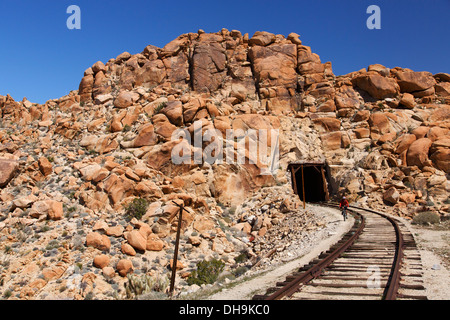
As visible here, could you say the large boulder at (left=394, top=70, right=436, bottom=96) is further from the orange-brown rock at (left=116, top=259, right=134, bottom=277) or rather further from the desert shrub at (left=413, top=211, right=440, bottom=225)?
the orange-brown rock at (left=116, top=259, right=134, bottom=277)

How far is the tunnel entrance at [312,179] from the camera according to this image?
3006cm

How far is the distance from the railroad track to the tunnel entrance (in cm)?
1715

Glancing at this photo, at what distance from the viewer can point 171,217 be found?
704 inches

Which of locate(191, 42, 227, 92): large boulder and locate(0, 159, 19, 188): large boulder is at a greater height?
locate(191, 42, 227, 92): large boulder

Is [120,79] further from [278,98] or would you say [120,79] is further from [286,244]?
[286,244]

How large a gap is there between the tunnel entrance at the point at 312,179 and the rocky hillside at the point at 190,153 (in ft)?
3.13

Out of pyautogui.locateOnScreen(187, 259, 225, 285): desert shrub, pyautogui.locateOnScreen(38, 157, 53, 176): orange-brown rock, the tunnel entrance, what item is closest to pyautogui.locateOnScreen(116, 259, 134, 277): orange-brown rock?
pyautogui.locateOnScreen(187, 259, 225, 285): desert shrub

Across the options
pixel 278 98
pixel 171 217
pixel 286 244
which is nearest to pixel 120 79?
pixel 278 98

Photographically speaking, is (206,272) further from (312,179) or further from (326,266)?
(312,179)

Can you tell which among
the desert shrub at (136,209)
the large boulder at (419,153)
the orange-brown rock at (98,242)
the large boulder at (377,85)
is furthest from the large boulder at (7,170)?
the large boulder at (377,85)

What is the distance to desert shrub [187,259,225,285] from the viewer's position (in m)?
13.3

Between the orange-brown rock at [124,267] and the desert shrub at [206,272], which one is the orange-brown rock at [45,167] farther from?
the desert shrub at [206,272]
